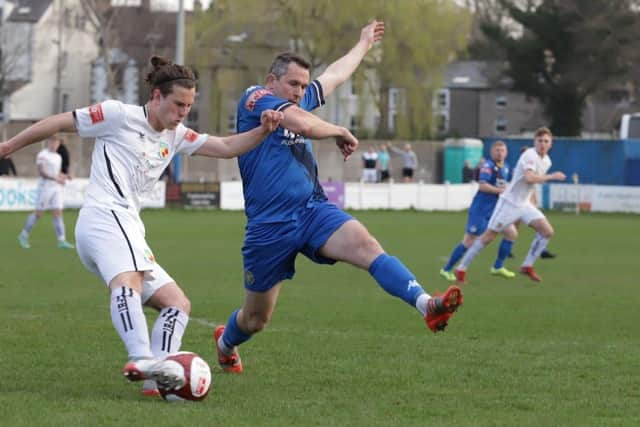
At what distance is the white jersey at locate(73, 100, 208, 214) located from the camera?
25.1 feet

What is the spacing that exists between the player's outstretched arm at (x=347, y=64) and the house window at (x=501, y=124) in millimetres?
89521

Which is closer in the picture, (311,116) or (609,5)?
(311,116)

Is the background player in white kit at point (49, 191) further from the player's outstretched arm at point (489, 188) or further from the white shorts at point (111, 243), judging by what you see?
the white shorts at point (111, 243)

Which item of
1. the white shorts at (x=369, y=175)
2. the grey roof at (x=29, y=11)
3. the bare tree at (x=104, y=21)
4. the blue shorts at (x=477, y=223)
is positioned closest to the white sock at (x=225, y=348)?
the blue shorts at (x=477, y=223)

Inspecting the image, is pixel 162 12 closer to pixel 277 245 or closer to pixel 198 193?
pixel 198 193

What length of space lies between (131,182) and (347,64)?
6.89 ft

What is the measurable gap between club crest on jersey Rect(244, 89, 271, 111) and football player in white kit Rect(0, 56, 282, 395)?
374 millimetres

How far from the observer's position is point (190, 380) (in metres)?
7.29

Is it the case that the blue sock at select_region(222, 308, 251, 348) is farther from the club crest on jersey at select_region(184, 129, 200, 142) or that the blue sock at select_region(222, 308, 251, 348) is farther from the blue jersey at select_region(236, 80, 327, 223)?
the club crest on jersey at select_region(184, 129, 200, 142)

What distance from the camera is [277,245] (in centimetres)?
823

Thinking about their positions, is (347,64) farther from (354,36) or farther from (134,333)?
(354,36)

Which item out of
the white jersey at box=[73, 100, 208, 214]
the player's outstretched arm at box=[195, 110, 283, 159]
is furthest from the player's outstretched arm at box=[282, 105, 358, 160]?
the white jersey at box=[73, 100, 208, 214]

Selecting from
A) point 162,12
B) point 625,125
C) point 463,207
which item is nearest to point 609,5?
point 625,125

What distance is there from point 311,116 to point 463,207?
35115mm
